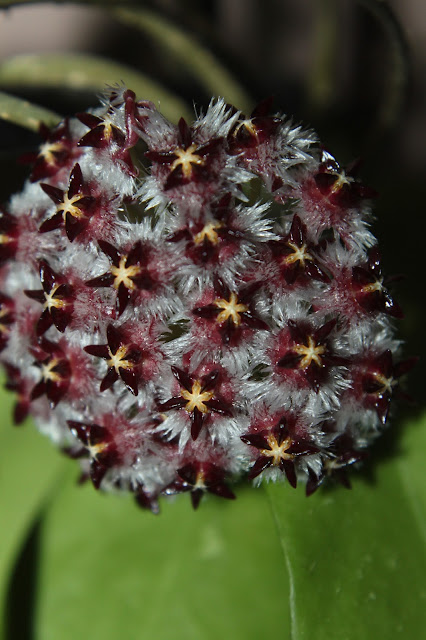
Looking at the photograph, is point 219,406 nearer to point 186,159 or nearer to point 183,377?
point 183,377

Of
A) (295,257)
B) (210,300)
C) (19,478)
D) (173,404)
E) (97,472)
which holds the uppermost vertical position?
(295,257)

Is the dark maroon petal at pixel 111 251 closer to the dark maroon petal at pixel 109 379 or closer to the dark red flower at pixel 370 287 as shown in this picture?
the dark maroon petal at pixel 109 379

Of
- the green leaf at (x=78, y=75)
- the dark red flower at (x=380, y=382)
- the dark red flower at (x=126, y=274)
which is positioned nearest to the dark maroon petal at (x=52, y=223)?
the dark red flower at (x=126, y=274)

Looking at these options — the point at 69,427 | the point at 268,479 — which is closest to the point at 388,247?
the point at 268,479

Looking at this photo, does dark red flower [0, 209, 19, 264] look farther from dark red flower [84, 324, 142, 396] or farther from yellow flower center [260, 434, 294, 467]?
yellow flower center [260, 434, 294, 467]

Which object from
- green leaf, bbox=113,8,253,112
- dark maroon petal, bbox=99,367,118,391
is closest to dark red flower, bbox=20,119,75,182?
dark maroon petal, bbox=99,367,118,391

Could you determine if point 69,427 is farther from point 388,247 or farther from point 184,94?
point 184,94

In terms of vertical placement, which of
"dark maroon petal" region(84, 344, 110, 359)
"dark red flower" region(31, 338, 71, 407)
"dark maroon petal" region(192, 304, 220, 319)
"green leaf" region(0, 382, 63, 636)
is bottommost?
"green leaf" region(0, 382, 63, 636)

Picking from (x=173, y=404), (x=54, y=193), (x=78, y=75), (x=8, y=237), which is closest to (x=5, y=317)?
(x=8, y=237)

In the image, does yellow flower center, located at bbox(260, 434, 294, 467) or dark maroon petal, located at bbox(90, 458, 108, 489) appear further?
dark maroon petal, located at bbox(90, 458, 108, 489)
